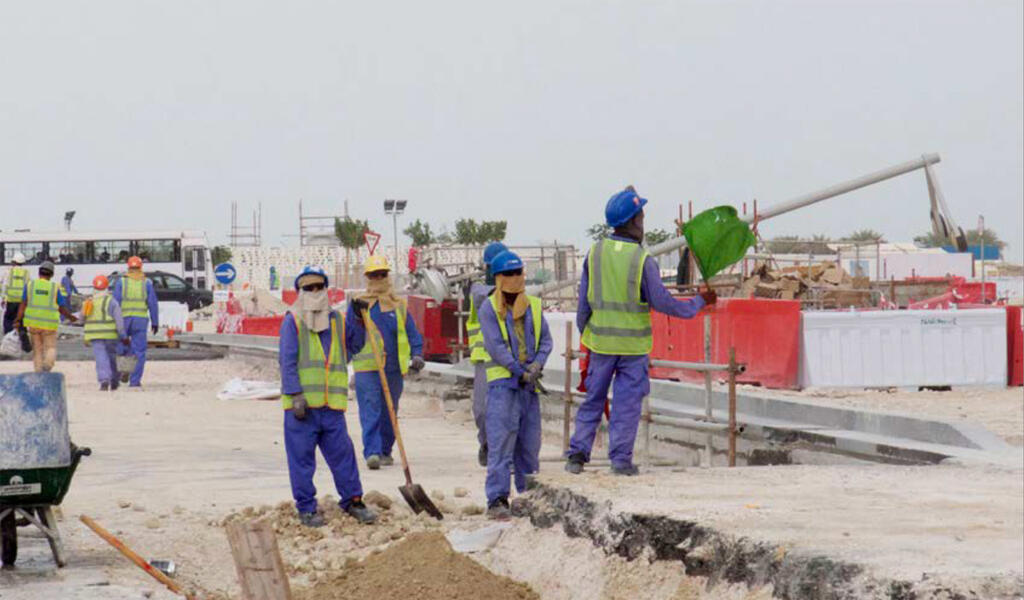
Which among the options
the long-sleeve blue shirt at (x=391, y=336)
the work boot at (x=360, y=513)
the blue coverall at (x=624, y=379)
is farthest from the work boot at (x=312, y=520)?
the long-sleeve blue shirt at (x=391, y=336)

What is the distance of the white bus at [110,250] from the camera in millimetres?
67125

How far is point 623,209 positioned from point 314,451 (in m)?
2.38

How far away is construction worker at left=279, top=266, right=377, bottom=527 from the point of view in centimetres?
1050

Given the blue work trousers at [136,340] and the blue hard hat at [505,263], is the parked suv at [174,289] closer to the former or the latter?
the blue work trousers at [136,340]

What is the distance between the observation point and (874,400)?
64.3 ft

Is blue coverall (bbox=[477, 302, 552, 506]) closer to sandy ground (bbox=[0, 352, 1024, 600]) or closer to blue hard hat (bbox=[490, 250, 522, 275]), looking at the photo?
blue hard hat (bbox=[490, 250, 522, 275])

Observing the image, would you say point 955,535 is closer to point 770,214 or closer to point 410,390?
point 410,390

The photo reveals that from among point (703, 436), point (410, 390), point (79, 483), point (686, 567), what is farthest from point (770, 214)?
point (686, 567)

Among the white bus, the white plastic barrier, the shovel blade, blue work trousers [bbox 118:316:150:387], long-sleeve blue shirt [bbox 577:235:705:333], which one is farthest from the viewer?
the white bus

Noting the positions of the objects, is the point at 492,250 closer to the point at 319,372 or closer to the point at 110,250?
the point at 319,372

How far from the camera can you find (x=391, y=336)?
13883mm

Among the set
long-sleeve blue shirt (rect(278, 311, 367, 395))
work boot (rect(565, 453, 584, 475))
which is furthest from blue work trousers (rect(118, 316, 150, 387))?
work boot (rect(565, 453, 584, 475))

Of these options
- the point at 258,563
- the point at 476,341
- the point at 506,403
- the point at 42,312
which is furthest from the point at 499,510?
the point at 42,312

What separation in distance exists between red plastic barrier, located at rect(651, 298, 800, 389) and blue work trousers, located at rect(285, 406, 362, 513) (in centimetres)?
1017
